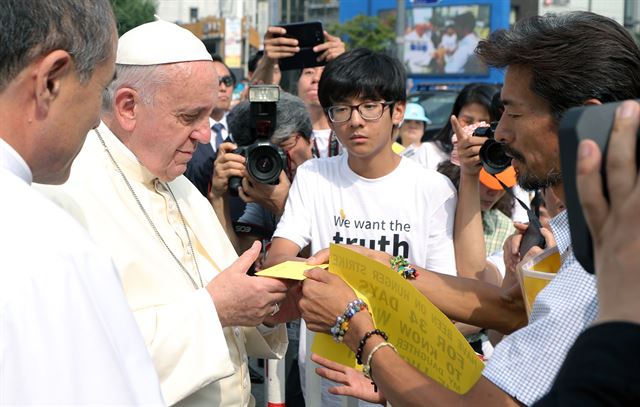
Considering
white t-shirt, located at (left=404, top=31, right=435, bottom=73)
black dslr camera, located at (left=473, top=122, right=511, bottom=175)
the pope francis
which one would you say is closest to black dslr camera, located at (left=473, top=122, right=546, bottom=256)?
black dslr camera, located at (left=473, top=122, right=511, bottom=175)

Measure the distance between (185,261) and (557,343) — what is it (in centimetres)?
145

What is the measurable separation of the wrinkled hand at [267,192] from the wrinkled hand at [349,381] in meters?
1.46

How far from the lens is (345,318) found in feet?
7.73

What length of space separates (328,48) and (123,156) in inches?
79.9

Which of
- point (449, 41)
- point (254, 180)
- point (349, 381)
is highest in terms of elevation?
point (449, 41)

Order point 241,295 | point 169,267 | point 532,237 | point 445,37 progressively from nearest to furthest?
point 241,295 < point 169,267 < point 532,237 < point 445,37

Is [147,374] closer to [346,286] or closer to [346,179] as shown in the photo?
[346,286]

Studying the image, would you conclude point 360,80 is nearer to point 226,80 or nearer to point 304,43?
point 304,43

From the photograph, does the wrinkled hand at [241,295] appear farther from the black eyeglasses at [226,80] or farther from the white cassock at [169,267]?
the black eyeglasses at [226,80]

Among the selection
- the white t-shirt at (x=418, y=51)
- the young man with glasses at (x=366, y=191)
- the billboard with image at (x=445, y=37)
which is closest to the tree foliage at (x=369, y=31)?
the billboard with image at (x=445, y=37)

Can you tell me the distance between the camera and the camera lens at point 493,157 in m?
3.24

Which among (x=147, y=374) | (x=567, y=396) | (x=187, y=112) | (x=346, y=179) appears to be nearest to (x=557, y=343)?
(x=567, y=396)

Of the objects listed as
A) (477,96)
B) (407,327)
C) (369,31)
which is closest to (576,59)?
(407,327)

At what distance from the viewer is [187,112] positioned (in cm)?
278
